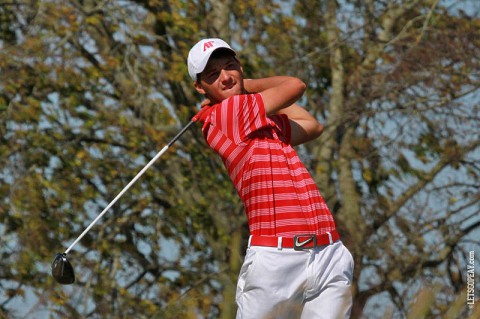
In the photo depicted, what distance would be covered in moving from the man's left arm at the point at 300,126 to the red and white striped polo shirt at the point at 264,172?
19cm

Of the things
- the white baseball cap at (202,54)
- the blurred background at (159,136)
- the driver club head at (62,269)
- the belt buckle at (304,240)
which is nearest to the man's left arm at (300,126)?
the white baseball cap at (202,54)

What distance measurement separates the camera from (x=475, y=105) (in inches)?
388

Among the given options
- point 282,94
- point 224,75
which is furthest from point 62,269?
point 282,94

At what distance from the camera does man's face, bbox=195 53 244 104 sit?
403 cm

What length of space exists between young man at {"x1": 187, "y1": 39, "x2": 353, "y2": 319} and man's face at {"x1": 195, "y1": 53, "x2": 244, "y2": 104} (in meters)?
0.04

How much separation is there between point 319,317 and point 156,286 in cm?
821

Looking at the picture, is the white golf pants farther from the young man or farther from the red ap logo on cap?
the red ap logo on cap

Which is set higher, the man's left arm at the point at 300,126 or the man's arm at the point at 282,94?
the man's arm at the point at 282,94

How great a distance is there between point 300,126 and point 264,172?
1.56 feet

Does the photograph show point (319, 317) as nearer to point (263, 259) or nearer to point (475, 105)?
point (263, 259)

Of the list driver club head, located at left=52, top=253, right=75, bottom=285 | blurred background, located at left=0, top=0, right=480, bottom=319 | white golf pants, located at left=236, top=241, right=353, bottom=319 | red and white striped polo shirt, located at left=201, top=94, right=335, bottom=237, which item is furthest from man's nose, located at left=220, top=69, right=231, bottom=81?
blurred background, located at left=0, top=0, right=480, bottom=319

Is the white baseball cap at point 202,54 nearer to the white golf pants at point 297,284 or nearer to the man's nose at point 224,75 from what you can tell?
the man's nose at point 224,75

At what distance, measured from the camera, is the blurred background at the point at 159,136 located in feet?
35.5

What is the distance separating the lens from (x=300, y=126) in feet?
13.7
